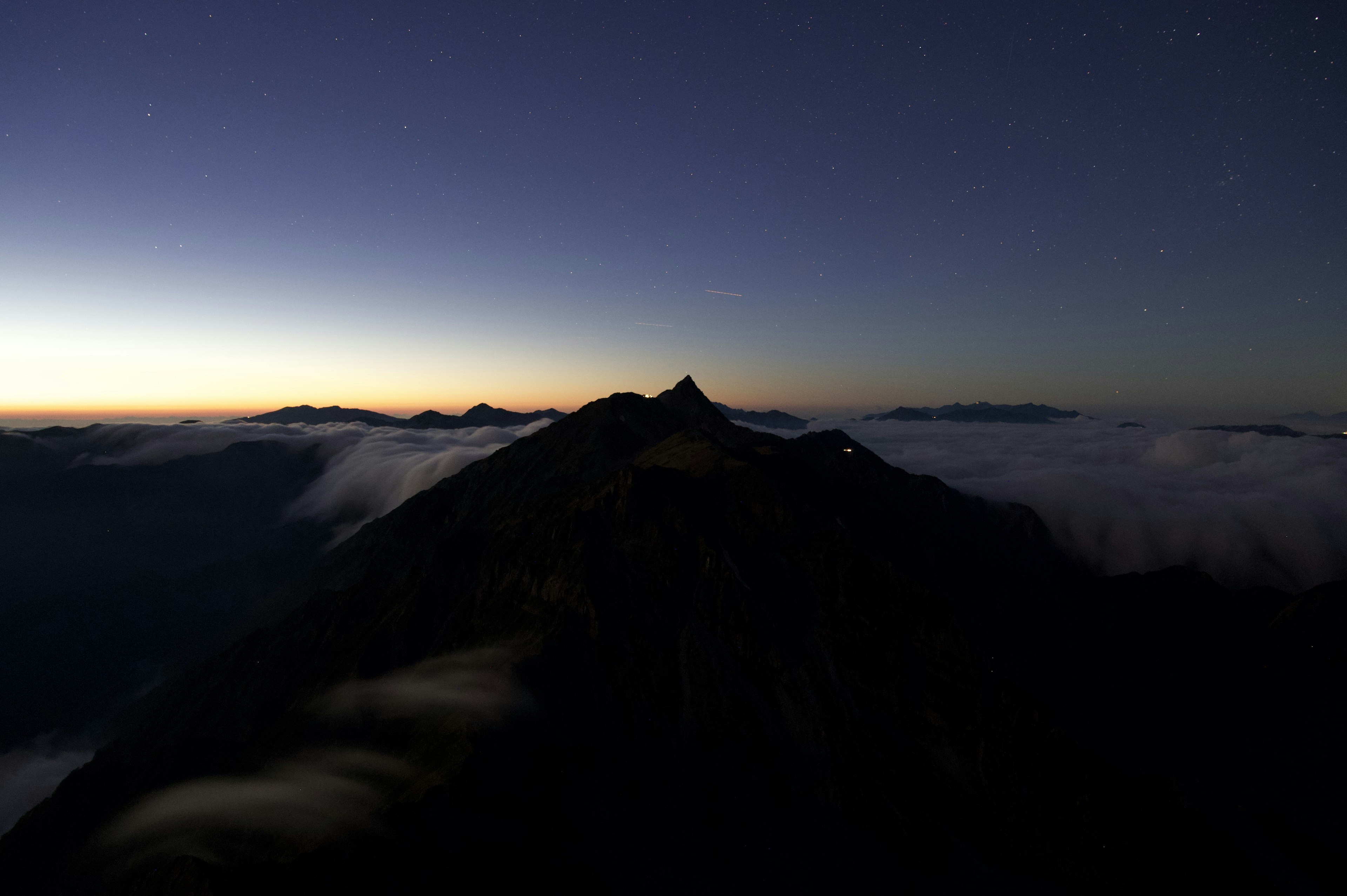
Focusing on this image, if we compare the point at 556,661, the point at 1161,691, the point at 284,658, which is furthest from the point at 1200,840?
the point at 284,658

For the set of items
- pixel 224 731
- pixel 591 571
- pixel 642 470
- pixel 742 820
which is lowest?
pixel 224 731

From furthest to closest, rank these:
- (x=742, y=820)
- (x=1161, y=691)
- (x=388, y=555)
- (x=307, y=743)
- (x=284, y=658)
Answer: (x=1161, y=691)
(x=388, y=555)
(x=284, y=658)
(x=307, y=743)
(x=742, y=820)

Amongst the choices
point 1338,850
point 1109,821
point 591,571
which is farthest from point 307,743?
point 1338,850

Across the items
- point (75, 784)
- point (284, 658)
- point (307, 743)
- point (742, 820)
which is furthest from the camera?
point (284, 658)

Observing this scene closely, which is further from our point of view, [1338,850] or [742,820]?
[1338,850]

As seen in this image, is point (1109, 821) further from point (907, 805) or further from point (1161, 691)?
point (1161, 691)

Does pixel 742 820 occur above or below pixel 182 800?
above

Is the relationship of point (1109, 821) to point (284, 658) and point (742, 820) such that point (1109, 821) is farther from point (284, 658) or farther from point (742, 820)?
point (284, 658)
